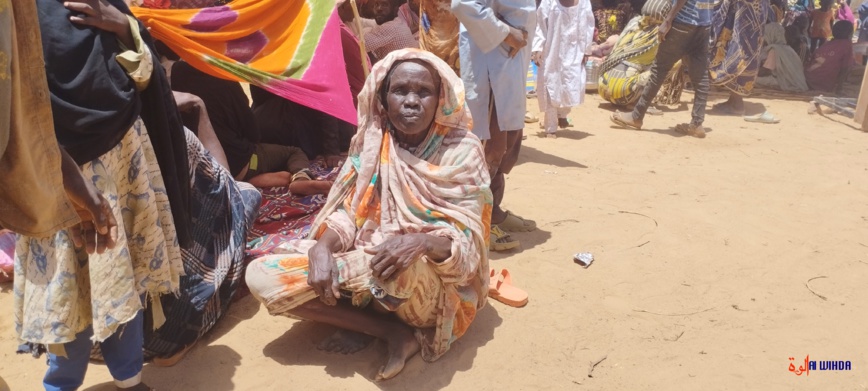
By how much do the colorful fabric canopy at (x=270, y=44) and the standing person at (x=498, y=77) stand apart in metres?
0.87

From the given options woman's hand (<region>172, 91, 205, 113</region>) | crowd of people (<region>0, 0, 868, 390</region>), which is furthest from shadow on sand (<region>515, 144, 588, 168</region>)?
woman's hand (<region>172, 91, 205, 113</region>)


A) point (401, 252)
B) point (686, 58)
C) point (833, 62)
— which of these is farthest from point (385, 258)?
point (833, 62)

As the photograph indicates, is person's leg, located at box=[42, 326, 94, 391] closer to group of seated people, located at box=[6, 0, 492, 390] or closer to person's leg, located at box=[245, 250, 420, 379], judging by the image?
group of seated people, located at box=[6, 0, 492, 390]

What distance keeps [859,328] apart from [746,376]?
88 centimetres

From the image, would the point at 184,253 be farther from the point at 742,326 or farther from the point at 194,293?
the point at 742,326

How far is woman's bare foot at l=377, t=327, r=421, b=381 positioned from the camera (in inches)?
120

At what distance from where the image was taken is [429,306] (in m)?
3.16

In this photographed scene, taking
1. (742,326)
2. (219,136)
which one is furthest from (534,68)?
(742,326)

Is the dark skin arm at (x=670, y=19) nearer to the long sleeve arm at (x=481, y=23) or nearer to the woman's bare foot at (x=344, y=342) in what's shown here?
the long sleeve arm at (x=481, y=23)

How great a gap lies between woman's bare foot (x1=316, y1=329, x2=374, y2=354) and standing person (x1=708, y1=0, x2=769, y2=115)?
670cm

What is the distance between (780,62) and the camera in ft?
34.8

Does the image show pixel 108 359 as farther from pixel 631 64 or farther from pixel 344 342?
pixel 631 64

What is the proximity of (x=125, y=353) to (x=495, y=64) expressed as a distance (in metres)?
2.75

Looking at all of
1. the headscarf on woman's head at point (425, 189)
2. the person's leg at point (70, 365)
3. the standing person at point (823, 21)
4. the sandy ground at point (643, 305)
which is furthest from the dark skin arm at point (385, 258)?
the standing person at point (823, 21)
